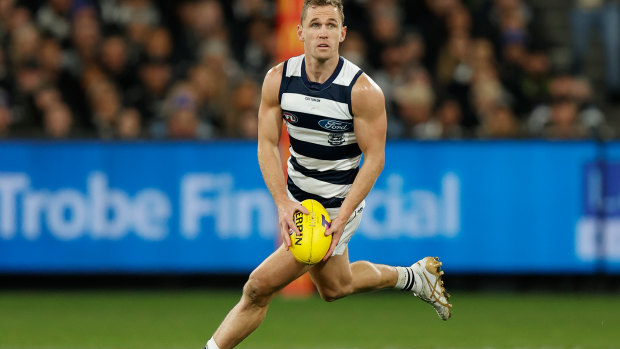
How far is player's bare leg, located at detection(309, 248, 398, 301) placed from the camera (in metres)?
6.66

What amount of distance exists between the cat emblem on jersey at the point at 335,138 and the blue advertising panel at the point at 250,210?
4999mm

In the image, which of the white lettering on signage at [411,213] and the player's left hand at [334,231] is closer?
the player's left hand at [334,231]

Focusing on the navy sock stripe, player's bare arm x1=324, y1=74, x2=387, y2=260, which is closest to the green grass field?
the navy sock stripe

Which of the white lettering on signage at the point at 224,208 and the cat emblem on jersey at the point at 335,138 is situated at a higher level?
the cat emblem on jersey at the point at 335,138

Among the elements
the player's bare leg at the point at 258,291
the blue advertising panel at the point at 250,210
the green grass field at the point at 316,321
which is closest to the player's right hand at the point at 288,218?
the player's bare leg at the point at 258,291

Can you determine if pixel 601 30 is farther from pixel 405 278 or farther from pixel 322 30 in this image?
pixel 322 30

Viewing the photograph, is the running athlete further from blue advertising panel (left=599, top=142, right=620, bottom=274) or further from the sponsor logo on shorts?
blue advertising panel (left=599, top=142, right=620, bottom=274)

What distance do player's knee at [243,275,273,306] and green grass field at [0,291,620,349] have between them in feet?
6.47

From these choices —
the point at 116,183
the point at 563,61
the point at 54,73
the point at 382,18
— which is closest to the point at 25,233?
the point at 116,183

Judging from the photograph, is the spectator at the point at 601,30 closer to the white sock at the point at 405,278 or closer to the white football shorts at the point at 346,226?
the white sock at the point at 405,278

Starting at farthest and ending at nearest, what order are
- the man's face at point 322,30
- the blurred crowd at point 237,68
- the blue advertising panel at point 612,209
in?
the blurred crowd at point 237,68 → the blue advertising panel at point 612,209 → the man's face at point 322,30

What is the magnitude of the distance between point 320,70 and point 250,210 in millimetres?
5310

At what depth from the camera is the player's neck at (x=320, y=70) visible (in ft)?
20.8

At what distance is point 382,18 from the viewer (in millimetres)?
13477
